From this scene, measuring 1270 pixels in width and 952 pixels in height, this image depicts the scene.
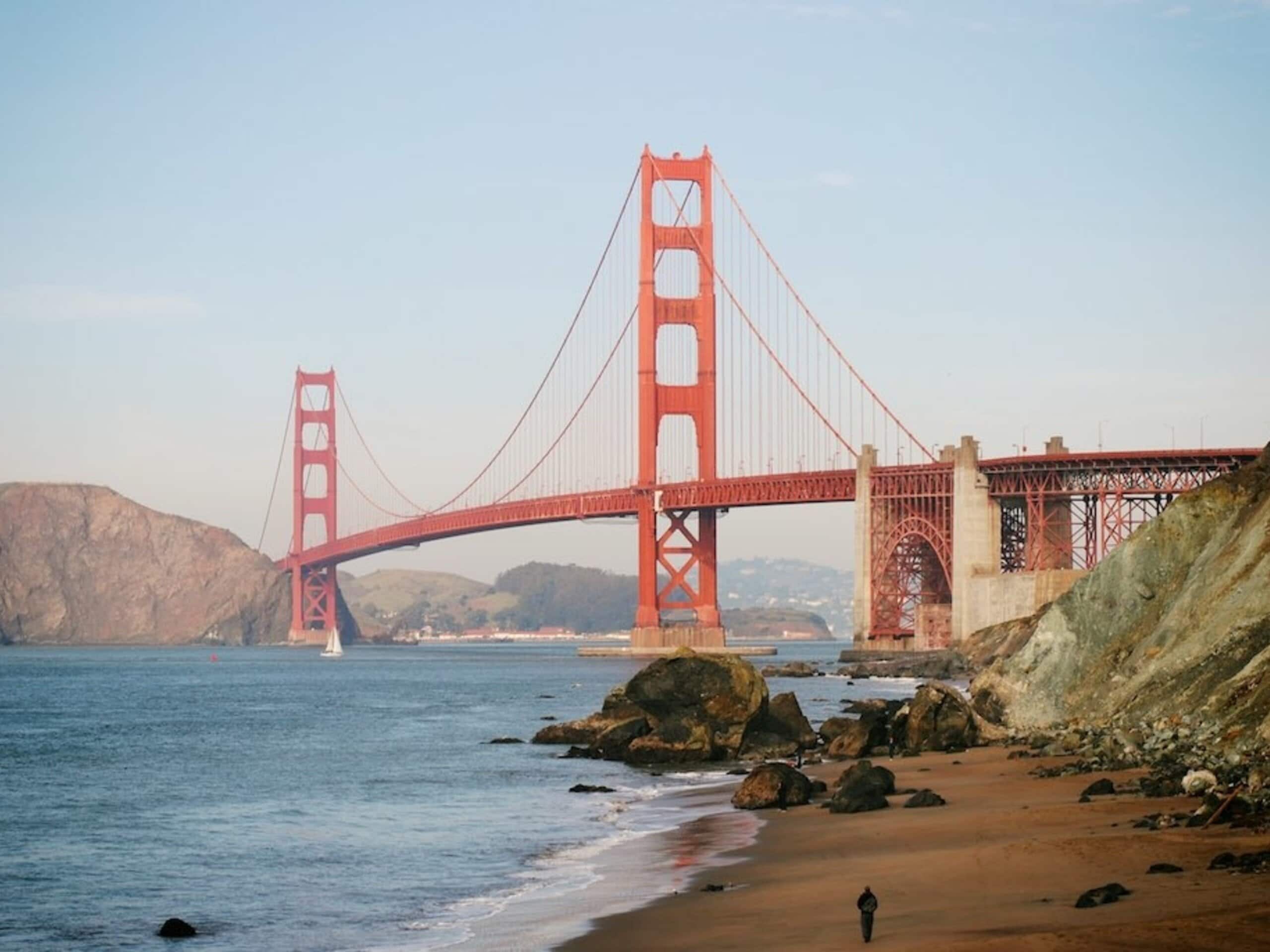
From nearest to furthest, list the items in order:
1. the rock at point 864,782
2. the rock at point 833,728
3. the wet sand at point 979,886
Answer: the wet sand at point 979,886 < the rock at point 864,782 < the rock at point 833,728

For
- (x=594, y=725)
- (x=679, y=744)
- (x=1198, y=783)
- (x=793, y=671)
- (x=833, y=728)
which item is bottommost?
(x=679, y=744)

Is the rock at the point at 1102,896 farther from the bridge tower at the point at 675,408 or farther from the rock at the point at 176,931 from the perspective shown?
the bridge tower at the point at 675,408

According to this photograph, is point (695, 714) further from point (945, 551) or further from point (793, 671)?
point (945, 551)

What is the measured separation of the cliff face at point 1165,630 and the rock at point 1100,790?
209 centimetres

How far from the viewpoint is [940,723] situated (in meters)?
36.4

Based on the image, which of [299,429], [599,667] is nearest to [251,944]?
[599,667]

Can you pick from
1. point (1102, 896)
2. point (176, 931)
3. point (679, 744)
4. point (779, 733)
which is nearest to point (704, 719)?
point (679, 744)

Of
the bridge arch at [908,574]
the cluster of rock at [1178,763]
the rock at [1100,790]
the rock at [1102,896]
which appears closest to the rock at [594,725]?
the cluster of rock at [1178,763]

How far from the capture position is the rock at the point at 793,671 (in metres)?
87.5

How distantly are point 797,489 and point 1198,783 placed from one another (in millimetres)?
76963

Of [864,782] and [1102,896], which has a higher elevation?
[864,782]

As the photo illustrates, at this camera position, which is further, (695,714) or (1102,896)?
(695,714)

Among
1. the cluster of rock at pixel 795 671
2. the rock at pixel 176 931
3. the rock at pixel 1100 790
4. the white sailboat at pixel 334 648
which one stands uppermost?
the white sailboat at pixel 334 648

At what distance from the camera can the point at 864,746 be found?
3772 cm
